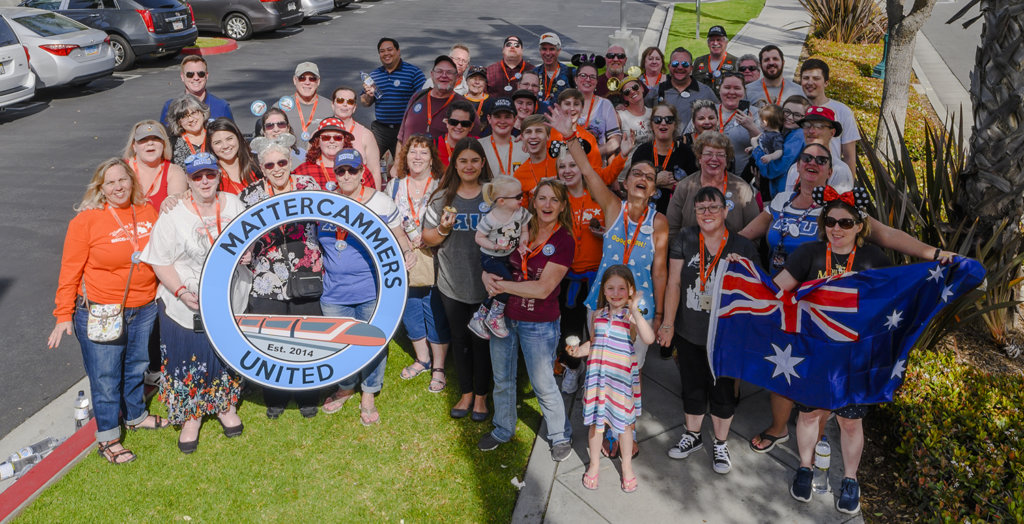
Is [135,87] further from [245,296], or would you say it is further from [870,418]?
[870,418]

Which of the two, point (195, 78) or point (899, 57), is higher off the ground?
point (195, 78)

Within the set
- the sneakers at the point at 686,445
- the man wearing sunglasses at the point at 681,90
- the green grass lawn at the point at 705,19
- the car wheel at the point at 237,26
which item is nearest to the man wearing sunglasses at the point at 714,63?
the man wearing sunglasses at the point at 681,90

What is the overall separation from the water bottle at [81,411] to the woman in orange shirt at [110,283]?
0.30m

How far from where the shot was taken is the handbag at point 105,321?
509cm

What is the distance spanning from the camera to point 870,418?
5504mm

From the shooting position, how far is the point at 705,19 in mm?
23094

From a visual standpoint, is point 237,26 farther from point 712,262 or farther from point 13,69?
point 712,262

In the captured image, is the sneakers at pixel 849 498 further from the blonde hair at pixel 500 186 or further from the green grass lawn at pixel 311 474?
the blonde hair at pixel 500 186

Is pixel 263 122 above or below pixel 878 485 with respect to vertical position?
above

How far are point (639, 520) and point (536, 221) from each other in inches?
76.1

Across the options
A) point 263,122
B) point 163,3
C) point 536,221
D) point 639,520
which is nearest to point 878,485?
point 639,520

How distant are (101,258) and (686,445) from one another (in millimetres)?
4006

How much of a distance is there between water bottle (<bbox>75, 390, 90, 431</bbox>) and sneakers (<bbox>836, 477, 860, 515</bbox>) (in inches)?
199

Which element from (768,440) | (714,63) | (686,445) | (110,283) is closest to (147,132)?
(110,283)
